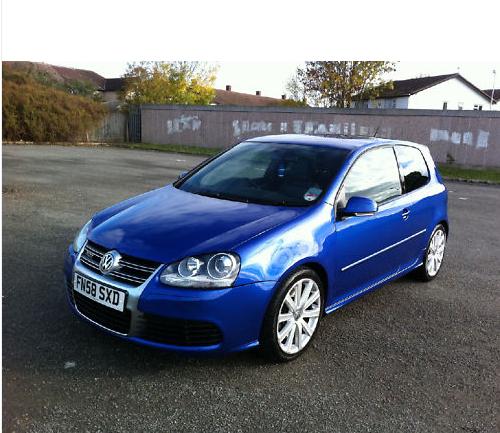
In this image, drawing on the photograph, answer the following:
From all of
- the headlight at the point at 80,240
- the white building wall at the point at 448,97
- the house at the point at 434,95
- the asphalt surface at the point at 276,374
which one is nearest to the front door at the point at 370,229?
the asphalt surface at the point at 276,374

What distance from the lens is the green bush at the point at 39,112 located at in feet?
78.5

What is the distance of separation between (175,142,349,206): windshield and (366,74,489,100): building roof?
41307 millimetres

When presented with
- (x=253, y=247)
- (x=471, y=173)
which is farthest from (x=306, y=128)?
(x=253, y=247)

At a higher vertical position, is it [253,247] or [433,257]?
[253,247]

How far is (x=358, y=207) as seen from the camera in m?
3.73

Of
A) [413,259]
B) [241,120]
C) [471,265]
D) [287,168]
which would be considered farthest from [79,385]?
[241,120]

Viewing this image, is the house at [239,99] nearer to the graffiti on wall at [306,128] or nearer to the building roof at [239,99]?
the building roof at [239,99]

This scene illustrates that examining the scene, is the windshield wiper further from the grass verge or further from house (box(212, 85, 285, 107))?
house (box(212, 85, 285, 107))

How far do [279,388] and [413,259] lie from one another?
7.98 ft

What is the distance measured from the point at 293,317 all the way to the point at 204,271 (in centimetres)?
78

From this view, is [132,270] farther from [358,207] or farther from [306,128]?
[306,128]

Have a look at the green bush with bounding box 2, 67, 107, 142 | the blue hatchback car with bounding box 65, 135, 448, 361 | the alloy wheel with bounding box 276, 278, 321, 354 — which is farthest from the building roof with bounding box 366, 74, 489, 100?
the alloy wheel with bounding box 276, 278, 321, 354

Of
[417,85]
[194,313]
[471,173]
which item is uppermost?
[417,85]

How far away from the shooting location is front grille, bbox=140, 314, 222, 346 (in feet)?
9.83
